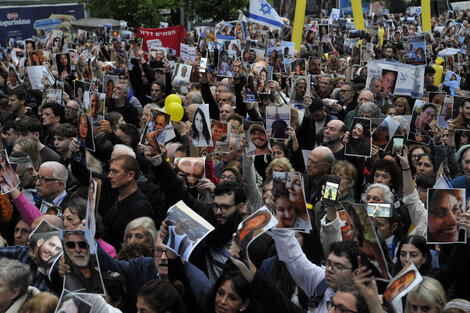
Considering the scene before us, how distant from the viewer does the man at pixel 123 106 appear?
11133mm

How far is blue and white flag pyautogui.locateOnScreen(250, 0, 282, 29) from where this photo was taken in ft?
59.4

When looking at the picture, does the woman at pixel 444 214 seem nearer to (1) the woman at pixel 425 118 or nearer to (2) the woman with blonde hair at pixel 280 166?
(2) the woman with blonde hair at pixel 280 166

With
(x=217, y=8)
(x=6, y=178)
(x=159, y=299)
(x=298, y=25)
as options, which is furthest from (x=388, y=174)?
(x=217, y=8)

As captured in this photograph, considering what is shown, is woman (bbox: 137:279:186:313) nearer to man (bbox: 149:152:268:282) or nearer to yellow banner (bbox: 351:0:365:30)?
man (bbox: 149:152:268:282)

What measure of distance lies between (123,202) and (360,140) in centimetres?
263

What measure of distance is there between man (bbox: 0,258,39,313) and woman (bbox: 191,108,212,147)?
10.5 feet

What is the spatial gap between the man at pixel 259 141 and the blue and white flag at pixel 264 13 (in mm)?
10950

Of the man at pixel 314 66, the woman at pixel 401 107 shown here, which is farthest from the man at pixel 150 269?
the man at pixel 314 66

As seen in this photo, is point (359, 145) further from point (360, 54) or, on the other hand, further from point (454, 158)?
point (360, 54)

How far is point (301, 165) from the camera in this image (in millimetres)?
8133

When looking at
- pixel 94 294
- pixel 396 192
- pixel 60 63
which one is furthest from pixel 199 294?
pixel 60 63

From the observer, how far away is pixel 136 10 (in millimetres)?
29188

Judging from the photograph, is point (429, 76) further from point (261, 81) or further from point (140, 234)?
point (140, 234)

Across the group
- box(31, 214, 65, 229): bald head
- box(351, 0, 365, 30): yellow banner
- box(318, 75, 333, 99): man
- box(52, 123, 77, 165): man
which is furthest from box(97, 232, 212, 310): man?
box(351, 0, 365, 30): yellow banner
